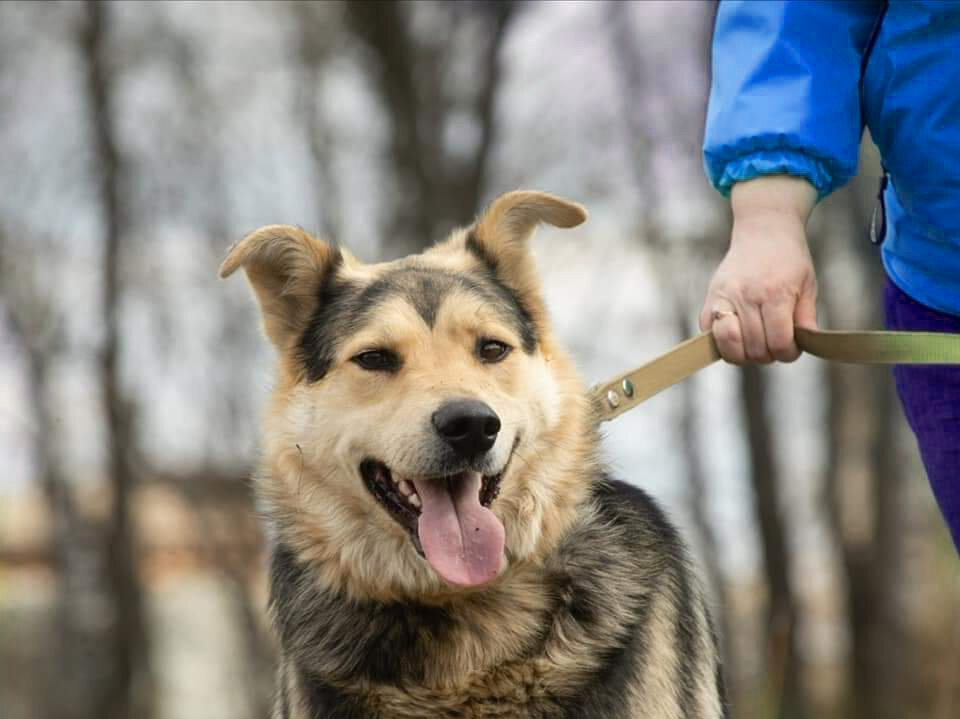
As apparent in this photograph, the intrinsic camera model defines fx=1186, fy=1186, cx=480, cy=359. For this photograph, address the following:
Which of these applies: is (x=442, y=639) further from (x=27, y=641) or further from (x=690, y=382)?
(x=690, y=382)

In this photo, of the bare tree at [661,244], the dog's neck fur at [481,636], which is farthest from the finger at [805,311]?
the bare tree at [661,244]

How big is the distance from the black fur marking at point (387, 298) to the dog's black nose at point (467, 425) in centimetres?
45

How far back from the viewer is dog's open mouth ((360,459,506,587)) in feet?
10.2

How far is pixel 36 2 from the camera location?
14.1 meters

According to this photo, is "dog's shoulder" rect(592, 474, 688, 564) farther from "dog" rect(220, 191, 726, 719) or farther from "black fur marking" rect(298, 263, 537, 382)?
"black fur marking" rect(298, 263, 537, 382)

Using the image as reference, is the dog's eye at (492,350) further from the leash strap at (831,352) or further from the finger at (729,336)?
the finger at (729,336)

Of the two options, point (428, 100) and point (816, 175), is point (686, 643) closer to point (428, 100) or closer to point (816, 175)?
point (816, 175)

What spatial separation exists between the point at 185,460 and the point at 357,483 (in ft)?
43.2

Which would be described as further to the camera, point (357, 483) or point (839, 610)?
point (839, 610)

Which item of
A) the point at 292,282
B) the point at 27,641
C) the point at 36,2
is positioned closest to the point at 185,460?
the point at 27,641

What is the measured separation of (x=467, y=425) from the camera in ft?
10.1

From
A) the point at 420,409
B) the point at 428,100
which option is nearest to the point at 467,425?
the point at 420,409

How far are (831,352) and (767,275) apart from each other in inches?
10.9

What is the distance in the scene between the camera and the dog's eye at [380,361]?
3.46 metres
